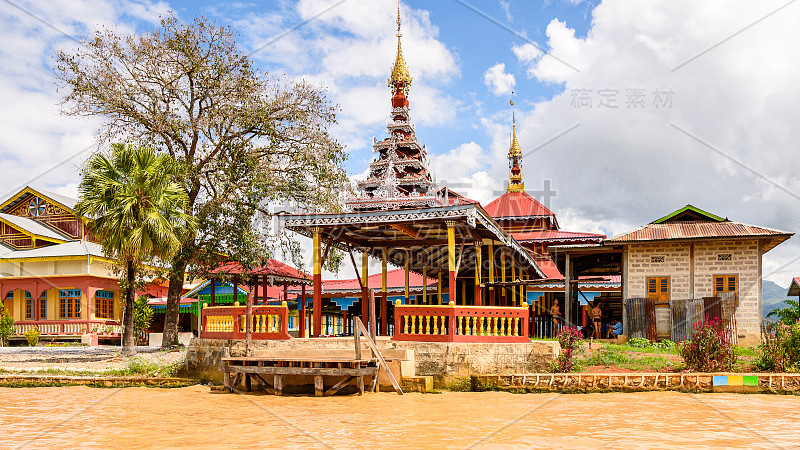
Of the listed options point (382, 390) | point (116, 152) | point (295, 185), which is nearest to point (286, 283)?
point (295, 185)

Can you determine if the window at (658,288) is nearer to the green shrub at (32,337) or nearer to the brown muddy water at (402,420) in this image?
the brown muddy water at (402,420)

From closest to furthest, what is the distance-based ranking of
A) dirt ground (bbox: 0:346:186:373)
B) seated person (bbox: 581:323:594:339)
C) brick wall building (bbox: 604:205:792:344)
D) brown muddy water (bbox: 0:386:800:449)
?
brown muddy water (bbox: 0:386:800:449), dirt ground (bbox: 0:346:186:373), brick wall building (bbox: 604:205:792:344), seated person (bbox: 581:323:594:339)

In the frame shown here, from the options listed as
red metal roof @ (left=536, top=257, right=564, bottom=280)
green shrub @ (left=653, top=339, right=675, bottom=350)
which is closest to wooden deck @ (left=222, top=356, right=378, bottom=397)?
green shrub @ (left=653, top=339, right=675, bottom=350)

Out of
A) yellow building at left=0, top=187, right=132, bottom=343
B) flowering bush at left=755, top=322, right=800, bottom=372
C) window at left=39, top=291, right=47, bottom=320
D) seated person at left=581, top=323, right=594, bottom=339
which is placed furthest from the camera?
window at left=39, top=291, right=47, bottom=320

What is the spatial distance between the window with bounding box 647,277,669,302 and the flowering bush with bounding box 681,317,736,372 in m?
7.94

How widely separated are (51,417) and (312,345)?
5.89 m

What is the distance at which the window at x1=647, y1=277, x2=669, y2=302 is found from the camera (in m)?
22.8

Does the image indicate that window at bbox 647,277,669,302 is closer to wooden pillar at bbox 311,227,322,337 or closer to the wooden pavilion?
the wooden pavilion

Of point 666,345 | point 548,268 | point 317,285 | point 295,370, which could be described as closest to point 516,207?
point 548,268

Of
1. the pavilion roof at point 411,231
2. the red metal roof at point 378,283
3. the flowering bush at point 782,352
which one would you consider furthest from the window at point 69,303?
the flowering bush at point 782,352

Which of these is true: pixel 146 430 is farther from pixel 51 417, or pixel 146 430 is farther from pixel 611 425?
pixel 611 425

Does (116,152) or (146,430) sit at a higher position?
(116,152)

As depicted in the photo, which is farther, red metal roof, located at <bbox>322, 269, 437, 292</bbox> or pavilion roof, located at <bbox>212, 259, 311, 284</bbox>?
red metal roof, located at <bbox>322, 269, 437, 292</bbox>

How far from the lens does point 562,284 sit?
25875 millimetres
